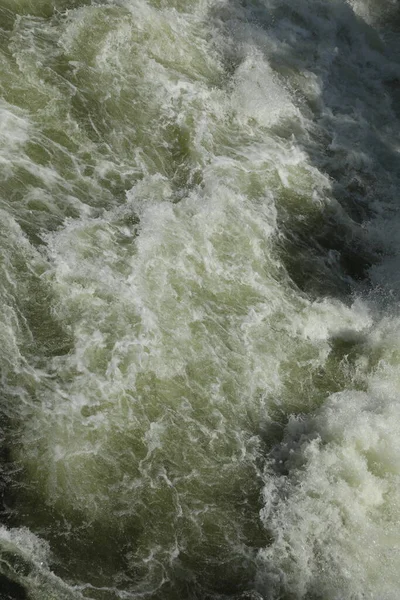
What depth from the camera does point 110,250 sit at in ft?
19.5

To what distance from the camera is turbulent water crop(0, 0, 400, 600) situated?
15.1ft

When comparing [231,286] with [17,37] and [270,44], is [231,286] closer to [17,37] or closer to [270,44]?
[17,37]

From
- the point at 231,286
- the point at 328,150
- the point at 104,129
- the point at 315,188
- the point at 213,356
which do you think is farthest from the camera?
the point at 328,150

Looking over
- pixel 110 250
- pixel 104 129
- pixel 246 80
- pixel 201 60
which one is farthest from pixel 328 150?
pixel 110 250

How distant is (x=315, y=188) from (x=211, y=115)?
163 cm

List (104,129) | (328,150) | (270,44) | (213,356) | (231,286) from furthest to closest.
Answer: (270,44), (328,150), (104,129), (231,286), (213,356)

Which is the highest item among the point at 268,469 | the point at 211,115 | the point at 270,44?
the point at 270,44

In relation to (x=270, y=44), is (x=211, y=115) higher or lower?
lower

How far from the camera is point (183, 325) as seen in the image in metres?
5.71

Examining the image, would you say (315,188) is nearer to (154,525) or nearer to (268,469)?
(268,469)

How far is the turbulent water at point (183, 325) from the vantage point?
4.60 metres

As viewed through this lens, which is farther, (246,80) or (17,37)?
(246,80)

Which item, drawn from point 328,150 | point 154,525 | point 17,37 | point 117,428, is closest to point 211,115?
point 328,150

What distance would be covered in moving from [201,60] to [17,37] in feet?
8.63
